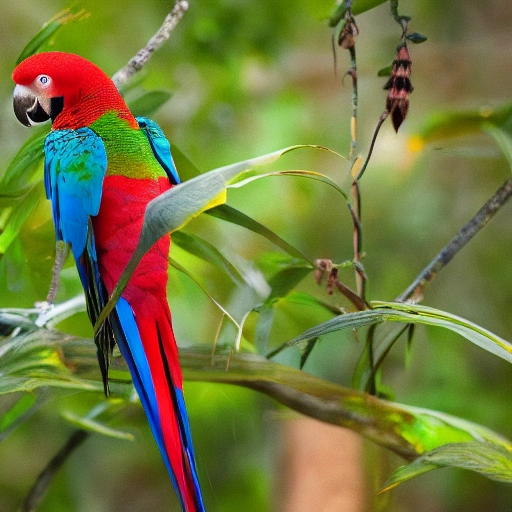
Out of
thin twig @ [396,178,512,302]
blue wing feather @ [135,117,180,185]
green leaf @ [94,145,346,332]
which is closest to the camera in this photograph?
green leaf @ [94,145,346,332]

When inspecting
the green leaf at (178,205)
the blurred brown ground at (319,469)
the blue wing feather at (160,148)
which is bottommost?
the blurred brown ground at (319,469)

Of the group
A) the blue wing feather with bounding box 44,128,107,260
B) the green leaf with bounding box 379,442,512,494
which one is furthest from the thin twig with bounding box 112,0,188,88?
the green leaf with bounding box 379,442,512,494

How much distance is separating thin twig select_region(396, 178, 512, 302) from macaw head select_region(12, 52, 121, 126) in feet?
1.22

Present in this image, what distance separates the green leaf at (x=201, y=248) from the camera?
22.6 inches

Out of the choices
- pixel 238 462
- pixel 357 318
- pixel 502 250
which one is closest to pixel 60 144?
pixel 357 318

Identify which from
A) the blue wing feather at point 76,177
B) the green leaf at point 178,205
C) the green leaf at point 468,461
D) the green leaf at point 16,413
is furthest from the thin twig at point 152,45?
the green leaf at point 468,461

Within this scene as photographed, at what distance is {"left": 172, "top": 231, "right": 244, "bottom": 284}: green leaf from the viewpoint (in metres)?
0.58

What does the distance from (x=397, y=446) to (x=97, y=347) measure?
0.33 metres

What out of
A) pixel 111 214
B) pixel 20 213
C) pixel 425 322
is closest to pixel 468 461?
pixel 425 322

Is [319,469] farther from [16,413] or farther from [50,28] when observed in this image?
[50,28]

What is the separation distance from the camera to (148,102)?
626mm

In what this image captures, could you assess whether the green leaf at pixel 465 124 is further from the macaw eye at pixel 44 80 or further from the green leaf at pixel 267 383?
the macaw eye at pixel 44 80

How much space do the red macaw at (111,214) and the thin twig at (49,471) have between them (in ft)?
0.73

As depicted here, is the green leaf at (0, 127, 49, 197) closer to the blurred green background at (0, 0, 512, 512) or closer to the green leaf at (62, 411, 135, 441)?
the blurred green background at (0, 0, 512, 512)
